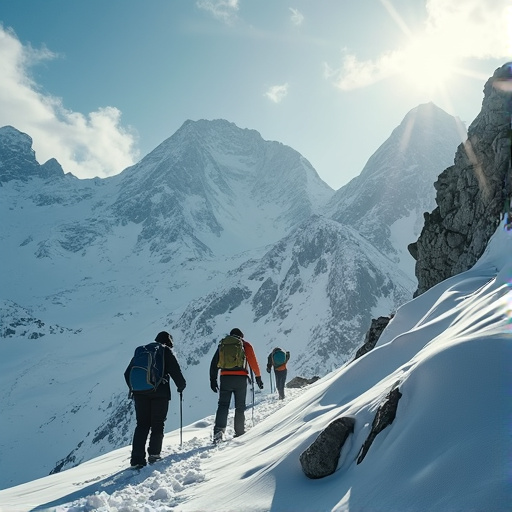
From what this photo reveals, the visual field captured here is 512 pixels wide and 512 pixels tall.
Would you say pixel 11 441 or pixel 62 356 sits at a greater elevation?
pixel 62 356

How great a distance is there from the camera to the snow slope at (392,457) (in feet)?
10.0

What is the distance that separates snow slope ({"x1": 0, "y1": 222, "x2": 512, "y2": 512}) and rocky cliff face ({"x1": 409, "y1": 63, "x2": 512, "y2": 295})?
10.4m

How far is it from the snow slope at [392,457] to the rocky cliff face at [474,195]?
10404 millimetres

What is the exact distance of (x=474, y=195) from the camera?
18.4 metres

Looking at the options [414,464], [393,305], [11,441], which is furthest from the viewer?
[393,305]

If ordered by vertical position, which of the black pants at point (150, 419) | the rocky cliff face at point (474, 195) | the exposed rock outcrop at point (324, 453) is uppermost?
the rocky cliff face at point (474, 195)

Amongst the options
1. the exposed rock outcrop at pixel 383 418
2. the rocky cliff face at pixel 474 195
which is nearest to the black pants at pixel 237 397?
the exposed rock outcrop at pixel 383 418

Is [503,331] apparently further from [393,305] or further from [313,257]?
[313,257]

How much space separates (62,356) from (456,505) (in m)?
174

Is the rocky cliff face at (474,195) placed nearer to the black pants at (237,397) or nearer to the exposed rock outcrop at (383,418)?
the black pants at (237,397)

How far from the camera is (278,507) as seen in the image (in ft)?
13.6

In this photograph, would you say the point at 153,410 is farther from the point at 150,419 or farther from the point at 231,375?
the point at 231,375

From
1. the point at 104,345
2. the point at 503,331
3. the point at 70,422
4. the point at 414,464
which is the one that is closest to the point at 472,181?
the point at 503,331

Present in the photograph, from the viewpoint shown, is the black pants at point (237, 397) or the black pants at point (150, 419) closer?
the black pants at point (150, 419)
